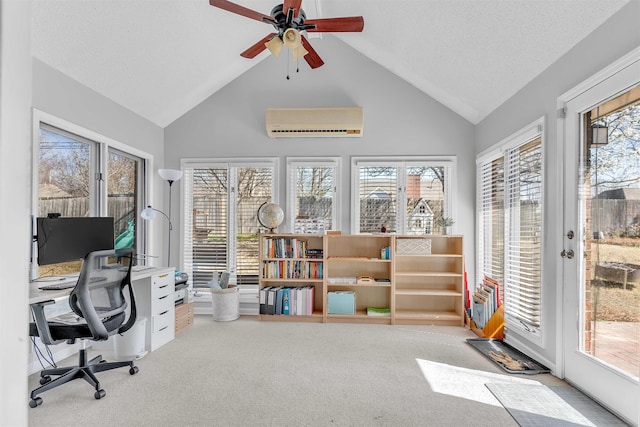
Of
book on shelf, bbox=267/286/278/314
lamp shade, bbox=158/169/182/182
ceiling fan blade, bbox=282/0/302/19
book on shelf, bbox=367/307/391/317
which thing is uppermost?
ceiling fan blade, bbox=282/0/302/19

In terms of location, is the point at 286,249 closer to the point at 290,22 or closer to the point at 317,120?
the point at 317,120

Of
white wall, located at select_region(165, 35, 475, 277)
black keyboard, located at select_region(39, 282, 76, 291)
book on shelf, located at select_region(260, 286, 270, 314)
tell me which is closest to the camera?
black keyboard, located at select_region(39, 282, 76, 291)

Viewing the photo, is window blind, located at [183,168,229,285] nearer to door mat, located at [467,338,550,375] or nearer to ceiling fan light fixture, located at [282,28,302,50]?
ceiling fan light fixture, located at [282,28,302,50]

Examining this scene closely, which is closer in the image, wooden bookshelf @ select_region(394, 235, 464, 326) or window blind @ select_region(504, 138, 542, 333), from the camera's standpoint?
window blind @ select_region(504, 138, 542, 333)

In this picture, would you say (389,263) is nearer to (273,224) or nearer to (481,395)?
(273,224)

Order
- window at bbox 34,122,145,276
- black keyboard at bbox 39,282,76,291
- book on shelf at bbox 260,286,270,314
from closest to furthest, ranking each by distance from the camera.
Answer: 1. black keyboard at bbox 39,282,76,291
2. window at bbox 34,122,145,276
3. book on shelf at bbox 260,286,270,314

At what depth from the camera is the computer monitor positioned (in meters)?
2.75

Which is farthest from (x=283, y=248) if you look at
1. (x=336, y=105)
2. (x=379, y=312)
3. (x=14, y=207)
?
(x=14, y=207)

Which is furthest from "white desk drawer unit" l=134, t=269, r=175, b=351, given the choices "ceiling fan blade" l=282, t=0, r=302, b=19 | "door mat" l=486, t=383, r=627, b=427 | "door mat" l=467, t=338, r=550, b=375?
"door mat" l=467, t=338, r=550, b=375

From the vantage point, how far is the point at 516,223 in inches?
137

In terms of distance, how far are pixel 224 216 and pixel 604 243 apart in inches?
161

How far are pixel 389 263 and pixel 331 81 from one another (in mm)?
2544

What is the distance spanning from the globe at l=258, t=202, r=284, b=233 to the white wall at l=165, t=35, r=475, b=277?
31 cm

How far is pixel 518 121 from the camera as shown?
3.46 m
